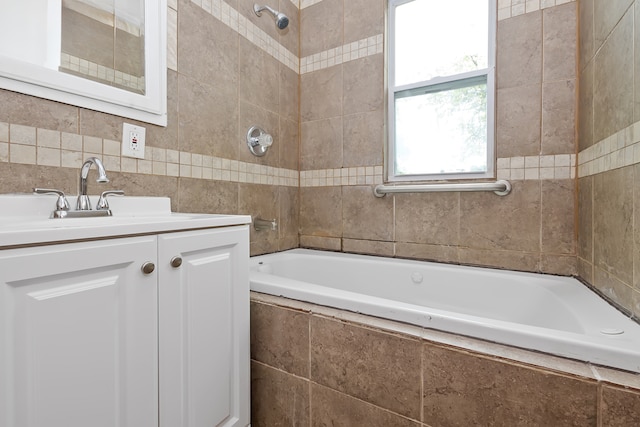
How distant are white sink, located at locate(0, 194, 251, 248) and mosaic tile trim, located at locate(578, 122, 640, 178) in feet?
3.92

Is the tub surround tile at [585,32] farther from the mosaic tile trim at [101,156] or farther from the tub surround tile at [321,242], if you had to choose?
the mosaic tile trim at [101,156]

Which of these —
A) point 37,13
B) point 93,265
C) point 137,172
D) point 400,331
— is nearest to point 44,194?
point 137,172

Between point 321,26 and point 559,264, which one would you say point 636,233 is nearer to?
point 559,264

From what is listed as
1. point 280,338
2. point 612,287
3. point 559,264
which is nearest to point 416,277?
point 559,264

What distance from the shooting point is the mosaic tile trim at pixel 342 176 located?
6.34 ft

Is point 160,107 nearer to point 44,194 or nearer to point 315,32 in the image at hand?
point 44,194

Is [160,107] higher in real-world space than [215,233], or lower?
higher

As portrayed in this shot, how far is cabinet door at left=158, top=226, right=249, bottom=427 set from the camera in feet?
2.68

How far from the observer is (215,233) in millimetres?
951

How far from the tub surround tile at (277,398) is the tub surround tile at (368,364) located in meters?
0.10

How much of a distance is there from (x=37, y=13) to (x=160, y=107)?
44 centimetres

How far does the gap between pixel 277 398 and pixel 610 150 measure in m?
1.45

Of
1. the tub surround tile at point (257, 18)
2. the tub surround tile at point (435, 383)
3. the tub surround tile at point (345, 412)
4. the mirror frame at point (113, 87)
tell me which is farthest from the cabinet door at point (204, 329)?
the tub surround tile at point (257, 18)

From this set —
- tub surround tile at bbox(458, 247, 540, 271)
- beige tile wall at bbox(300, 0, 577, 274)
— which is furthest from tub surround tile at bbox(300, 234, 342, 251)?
tub surround tile at bbox(458, 247, 540, 271)
